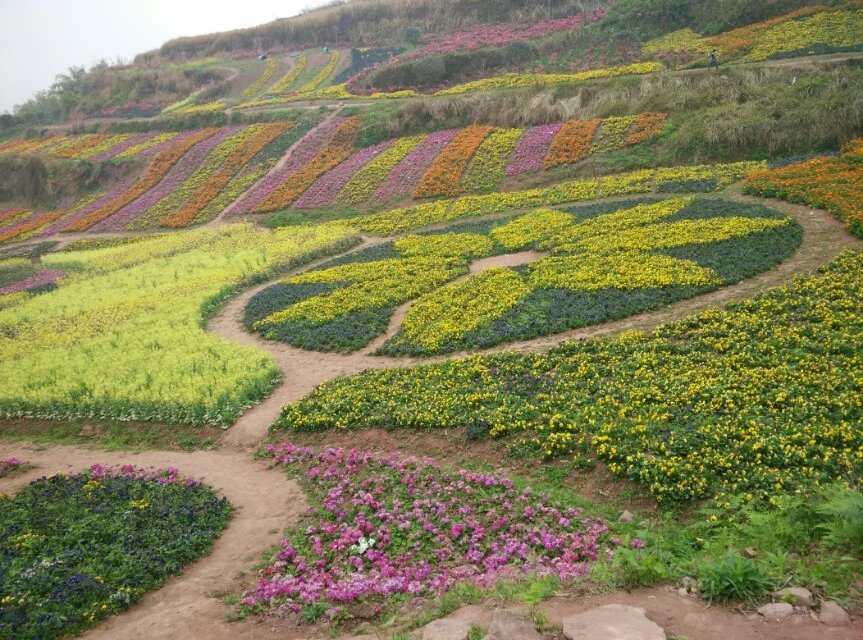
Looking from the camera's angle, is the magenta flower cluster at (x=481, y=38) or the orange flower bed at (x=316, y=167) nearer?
the orange flower bed at (x=316, y=167)

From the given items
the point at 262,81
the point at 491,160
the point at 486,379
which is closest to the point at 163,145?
the point at 262,81

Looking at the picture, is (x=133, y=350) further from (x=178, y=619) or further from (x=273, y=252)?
(x=178, y=619)

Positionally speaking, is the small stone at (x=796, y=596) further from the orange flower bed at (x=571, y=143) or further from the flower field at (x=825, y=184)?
the orange flower bed at (x=571, y=143)

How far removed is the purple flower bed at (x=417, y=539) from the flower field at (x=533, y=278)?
20.8ft

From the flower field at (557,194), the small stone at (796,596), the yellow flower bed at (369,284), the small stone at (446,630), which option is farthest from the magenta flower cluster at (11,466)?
the flower field at (557,194)

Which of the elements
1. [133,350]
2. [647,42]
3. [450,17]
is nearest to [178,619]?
[133,350]

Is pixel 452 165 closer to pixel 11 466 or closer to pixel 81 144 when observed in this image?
pixel 11 466

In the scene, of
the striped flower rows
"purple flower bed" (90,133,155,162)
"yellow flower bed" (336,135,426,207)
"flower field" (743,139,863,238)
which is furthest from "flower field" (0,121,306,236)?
"flower field" (743,139,863,238)

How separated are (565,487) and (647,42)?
47984 millimetres

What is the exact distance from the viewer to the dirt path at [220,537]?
8891 mm

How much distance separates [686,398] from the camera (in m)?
12.0

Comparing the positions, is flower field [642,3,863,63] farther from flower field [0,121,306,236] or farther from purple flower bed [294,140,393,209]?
flower field [0,121,306,236]

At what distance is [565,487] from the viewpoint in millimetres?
11031

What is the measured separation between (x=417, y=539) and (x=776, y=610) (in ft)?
18.1
